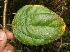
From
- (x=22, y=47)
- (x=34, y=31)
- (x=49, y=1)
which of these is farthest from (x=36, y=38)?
(x=49, y=1)

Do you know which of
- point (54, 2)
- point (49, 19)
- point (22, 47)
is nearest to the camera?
point (49, 19)

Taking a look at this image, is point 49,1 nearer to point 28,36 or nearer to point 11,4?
point 11,4

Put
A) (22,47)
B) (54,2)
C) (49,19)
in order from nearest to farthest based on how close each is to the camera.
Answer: (49,19) → (22,47) → (54,2)

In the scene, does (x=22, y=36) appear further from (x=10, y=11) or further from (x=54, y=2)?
(x=54, y=2)

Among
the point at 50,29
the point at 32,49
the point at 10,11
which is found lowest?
the point at 32,49

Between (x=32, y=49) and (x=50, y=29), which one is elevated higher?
(x=50, y=29)

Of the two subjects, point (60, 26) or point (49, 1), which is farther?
point (49, 1)

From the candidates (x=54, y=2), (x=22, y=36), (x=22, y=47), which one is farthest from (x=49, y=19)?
(x=54, y=2)
